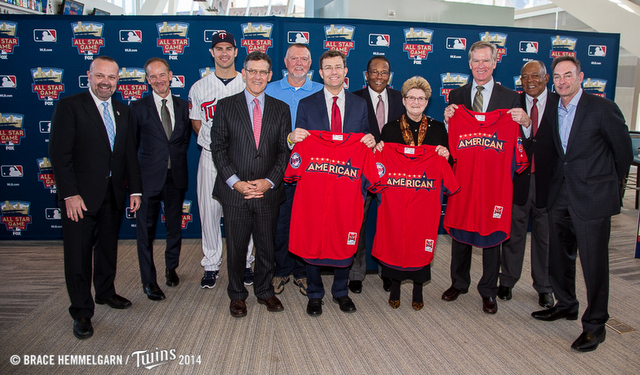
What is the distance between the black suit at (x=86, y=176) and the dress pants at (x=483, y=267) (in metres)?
2.60

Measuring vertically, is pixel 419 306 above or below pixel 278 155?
below

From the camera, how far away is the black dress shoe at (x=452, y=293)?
3.37 m

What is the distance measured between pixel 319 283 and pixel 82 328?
1.64m

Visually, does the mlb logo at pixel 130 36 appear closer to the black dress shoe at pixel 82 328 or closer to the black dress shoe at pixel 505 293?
the black dress shoe at pixel 82 328

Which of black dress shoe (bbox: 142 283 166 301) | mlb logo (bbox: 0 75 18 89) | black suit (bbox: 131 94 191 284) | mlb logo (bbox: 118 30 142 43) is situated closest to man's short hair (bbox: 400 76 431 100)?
black suit (bbox: 131 94 191 284)

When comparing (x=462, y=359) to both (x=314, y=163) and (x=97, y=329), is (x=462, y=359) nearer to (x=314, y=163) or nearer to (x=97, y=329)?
(x=314, y=163)

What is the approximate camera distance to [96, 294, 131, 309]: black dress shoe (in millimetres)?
3156

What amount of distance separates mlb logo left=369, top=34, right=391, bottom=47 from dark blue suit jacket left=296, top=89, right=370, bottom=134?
206 centimetres

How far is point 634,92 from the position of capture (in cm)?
1034

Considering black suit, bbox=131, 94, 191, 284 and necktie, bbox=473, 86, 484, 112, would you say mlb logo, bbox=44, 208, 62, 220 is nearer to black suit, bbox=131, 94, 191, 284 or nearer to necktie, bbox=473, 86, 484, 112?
black suit, bbox=131, 94, 191, 284

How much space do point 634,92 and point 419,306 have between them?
10635 millimetres

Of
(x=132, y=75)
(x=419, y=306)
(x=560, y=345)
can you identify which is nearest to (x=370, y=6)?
(x=132, y=75)

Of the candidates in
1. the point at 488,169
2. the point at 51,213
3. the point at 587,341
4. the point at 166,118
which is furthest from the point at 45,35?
the point at 587,341

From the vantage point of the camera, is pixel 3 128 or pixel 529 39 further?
pixel 529 39
